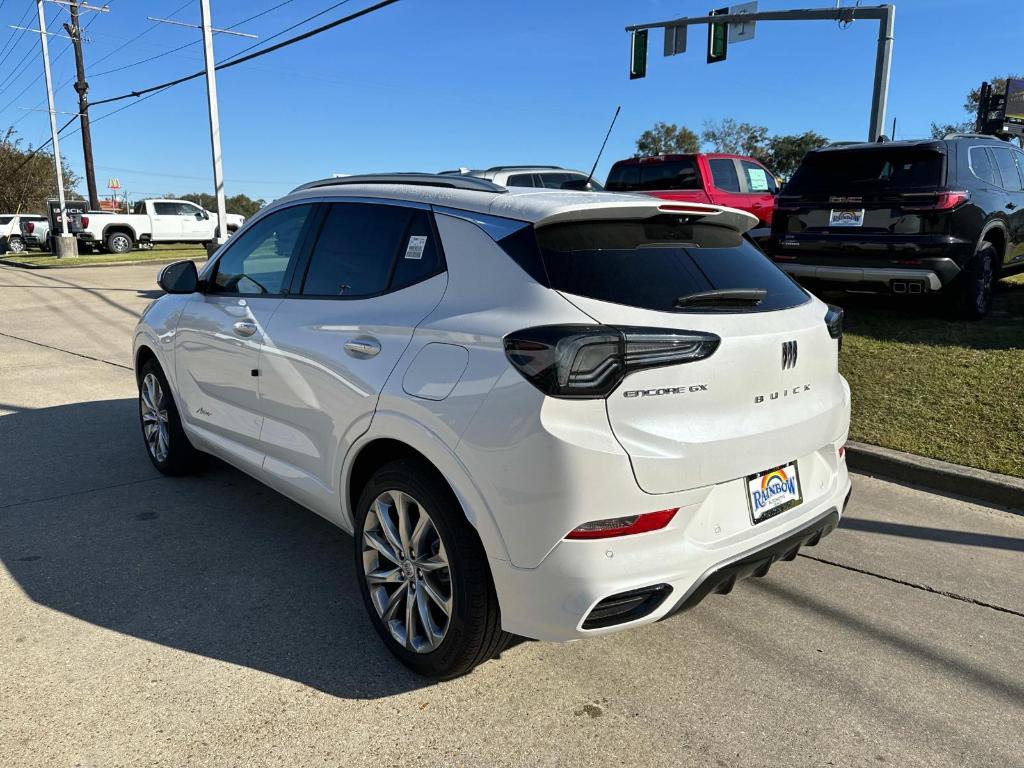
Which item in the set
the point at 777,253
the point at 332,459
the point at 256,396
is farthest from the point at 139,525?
the point at 777,253

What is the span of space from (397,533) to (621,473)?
982mm

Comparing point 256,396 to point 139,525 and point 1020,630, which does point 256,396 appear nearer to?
point 139,525

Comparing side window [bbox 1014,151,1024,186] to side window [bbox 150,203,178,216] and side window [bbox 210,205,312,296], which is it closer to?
side window [bbox 210,205,312,296]

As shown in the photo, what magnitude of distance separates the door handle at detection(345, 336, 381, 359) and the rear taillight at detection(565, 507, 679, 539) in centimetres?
106

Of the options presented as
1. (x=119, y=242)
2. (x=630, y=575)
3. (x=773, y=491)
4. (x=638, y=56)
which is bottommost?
(x=119, y=242)

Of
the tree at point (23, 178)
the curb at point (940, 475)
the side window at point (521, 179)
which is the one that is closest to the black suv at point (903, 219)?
the curb at point (940, 475)

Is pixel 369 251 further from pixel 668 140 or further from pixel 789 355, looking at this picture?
pixel 668 140

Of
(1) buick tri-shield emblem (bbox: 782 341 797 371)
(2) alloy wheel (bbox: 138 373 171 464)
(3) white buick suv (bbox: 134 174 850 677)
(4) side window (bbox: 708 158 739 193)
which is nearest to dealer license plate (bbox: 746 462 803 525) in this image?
(3) white buick suv (bbox: 134 174 850 677)

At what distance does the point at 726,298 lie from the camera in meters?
2.77

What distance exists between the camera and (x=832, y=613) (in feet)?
11.2

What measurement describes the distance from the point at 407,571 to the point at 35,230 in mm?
38990

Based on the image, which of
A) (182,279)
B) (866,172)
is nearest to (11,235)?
(182,279)

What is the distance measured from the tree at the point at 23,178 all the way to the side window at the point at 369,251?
2434 inches

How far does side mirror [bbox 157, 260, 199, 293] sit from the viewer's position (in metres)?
4.48
